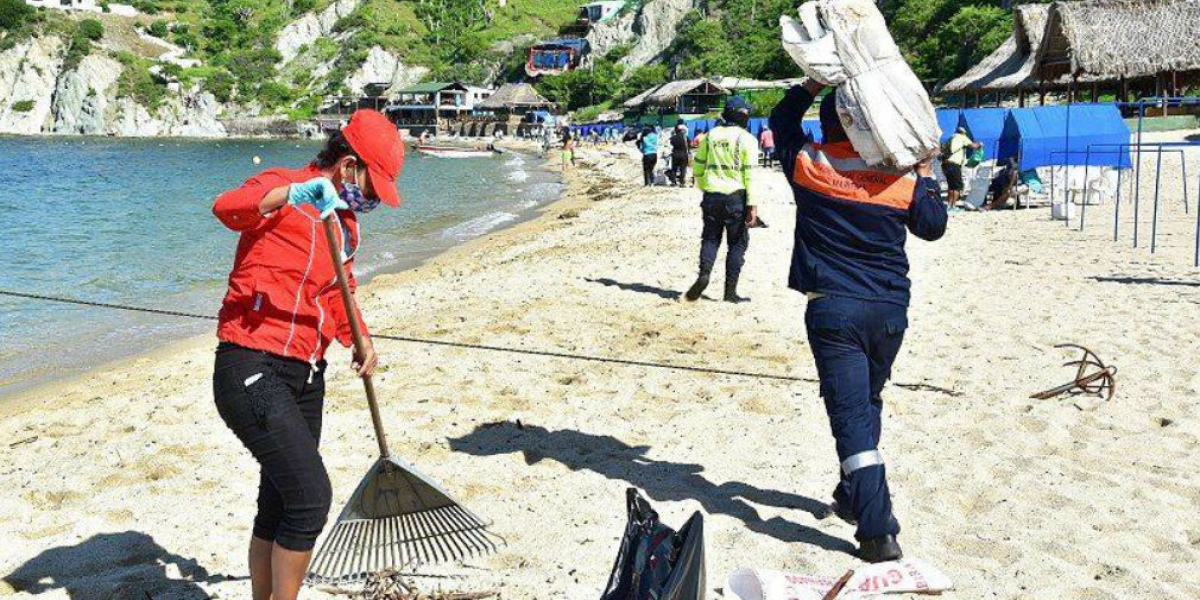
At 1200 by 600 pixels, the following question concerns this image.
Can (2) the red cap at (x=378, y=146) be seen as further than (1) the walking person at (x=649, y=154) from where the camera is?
No

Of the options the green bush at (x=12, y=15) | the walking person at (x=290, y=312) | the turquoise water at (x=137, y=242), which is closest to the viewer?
the walking person at (x=290, y=312)

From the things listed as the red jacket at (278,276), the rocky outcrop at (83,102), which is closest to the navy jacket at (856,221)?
the red jacket at (278,276)

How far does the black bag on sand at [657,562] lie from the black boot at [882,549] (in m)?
1.35

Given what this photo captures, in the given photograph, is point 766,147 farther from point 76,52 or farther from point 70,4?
point 70,4

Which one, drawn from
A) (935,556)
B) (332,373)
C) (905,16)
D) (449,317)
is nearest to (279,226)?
(935,556)

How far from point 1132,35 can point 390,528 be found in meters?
29.3

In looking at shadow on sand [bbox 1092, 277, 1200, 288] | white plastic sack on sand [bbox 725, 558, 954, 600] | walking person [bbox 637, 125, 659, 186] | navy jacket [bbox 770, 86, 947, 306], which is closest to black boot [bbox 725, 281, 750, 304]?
shadow on sand [bbox 1092, 277, 1200, 288]

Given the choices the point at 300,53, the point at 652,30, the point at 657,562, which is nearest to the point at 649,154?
the point at 657,562

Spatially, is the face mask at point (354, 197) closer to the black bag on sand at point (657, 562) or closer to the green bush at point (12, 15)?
the black bag on sand at point (657, 562)

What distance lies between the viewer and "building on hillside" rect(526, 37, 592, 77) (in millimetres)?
119438

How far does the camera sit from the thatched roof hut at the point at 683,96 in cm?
5625

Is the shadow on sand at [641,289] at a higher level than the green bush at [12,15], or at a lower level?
lower

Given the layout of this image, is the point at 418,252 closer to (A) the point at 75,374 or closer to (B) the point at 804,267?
(A) the point at 75,374

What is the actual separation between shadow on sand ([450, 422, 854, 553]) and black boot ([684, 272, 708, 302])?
4.02 meters
